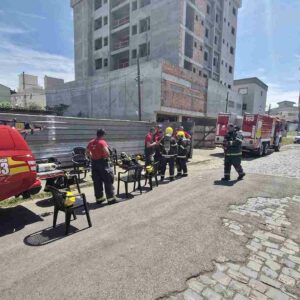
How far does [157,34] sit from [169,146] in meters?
29.9

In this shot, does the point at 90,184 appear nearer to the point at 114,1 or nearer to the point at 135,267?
A: the point at 135,267

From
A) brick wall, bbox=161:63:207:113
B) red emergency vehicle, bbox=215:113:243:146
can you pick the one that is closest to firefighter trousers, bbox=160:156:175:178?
red emergency vehicle, bbox=215:113:243:146

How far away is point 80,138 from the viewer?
35.2 ft

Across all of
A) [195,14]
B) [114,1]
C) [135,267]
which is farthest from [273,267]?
[114,1]

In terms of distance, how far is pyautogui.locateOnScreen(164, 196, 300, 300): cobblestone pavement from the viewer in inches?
109

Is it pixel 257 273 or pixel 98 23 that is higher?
pixel 98 23

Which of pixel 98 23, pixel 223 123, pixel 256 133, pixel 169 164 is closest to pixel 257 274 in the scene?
pixel 169 164

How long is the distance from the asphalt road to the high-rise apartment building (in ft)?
98.0

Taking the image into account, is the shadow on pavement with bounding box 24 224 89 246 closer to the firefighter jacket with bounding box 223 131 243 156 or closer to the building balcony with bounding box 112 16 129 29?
the firefighter jacket with bounding box 223 131 243 156

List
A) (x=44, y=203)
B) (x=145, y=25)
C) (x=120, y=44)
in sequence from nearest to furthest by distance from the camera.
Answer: (x=44, y=203) → (x=145, y=25) → (x=120, y=44)

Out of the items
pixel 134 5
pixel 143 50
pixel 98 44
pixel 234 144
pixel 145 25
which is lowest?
pixel 234 144

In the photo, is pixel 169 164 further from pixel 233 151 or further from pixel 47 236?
pixel 47 236

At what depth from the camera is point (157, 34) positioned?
3384 cm

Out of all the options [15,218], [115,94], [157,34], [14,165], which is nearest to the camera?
[14,165]
